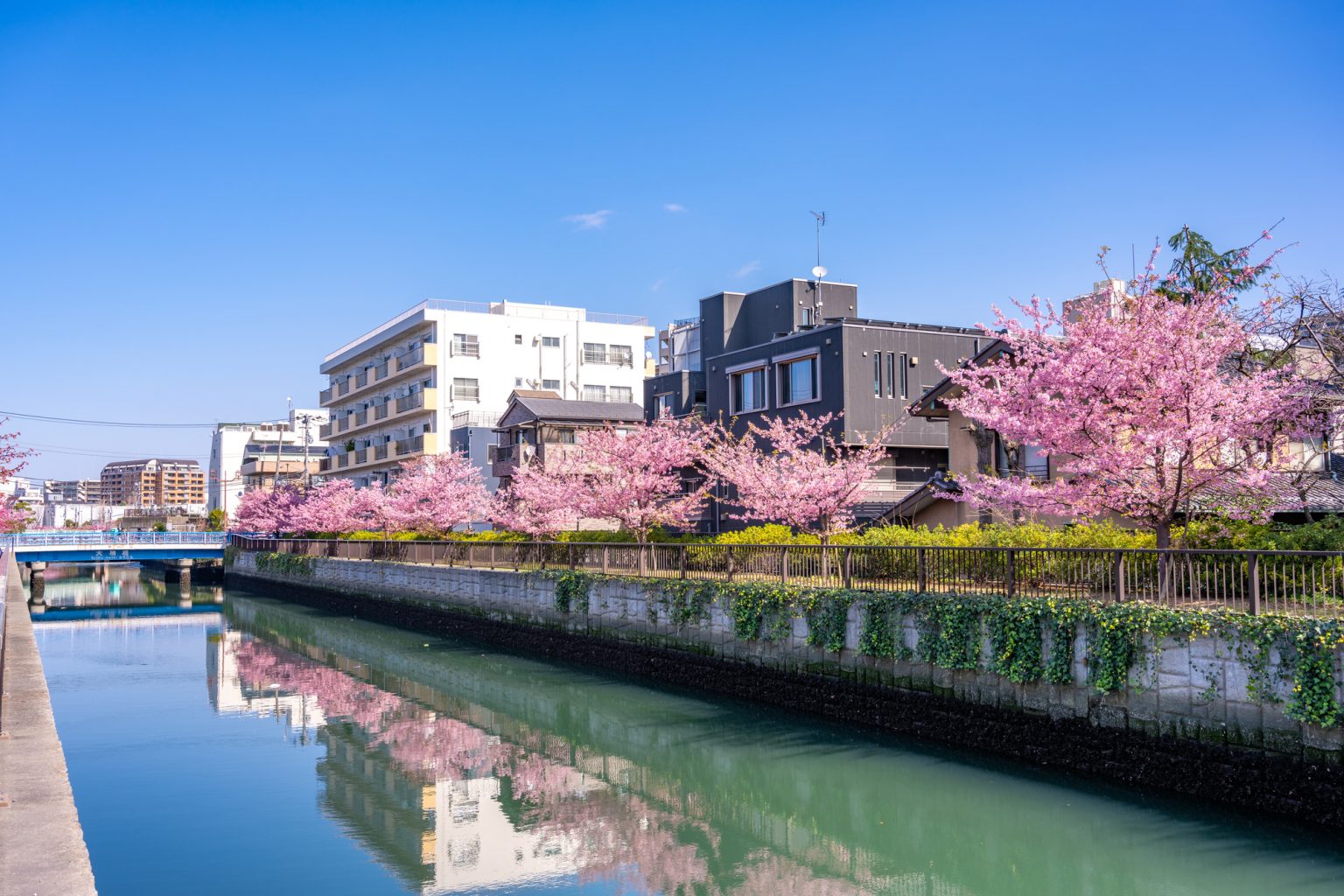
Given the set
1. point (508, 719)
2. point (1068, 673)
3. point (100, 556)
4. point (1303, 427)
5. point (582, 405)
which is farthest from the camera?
point (100, 556)

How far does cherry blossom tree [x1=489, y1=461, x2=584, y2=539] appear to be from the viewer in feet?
108

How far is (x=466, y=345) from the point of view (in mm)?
62250

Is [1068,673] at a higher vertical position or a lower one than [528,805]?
higher

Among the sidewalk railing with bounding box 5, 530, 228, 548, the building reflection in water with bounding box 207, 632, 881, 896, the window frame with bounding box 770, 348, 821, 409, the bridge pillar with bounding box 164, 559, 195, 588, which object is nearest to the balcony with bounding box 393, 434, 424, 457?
the sidewalk railing with bounding box 5, 530, 228, 548

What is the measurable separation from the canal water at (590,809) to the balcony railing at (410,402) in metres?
37.1

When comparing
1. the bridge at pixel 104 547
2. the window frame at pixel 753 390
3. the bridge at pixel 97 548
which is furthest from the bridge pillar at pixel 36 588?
the window frame at pixel 753 390

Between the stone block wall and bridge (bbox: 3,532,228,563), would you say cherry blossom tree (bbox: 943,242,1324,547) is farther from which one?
Result: bridge (bbox: 3,532,228,563)

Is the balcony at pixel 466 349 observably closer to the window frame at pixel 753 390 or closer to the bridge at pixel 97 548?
the bridge at pixel 97 548

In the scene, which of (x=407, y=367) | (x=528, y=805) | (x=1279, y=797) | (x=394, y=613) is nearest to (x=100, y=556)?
(x=407, y=367)

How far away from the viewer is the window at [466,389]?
6169 centimetres

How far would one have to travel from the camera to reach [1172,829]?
487 inches

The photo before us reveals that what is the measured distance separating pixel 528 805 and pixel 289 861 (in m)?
3.63

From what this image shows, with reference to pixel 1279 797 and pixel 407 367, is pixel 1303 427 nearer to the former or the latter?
pixel 1279 797

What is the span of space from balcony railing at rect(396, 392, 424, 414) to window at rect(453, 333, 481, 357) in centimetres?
338
